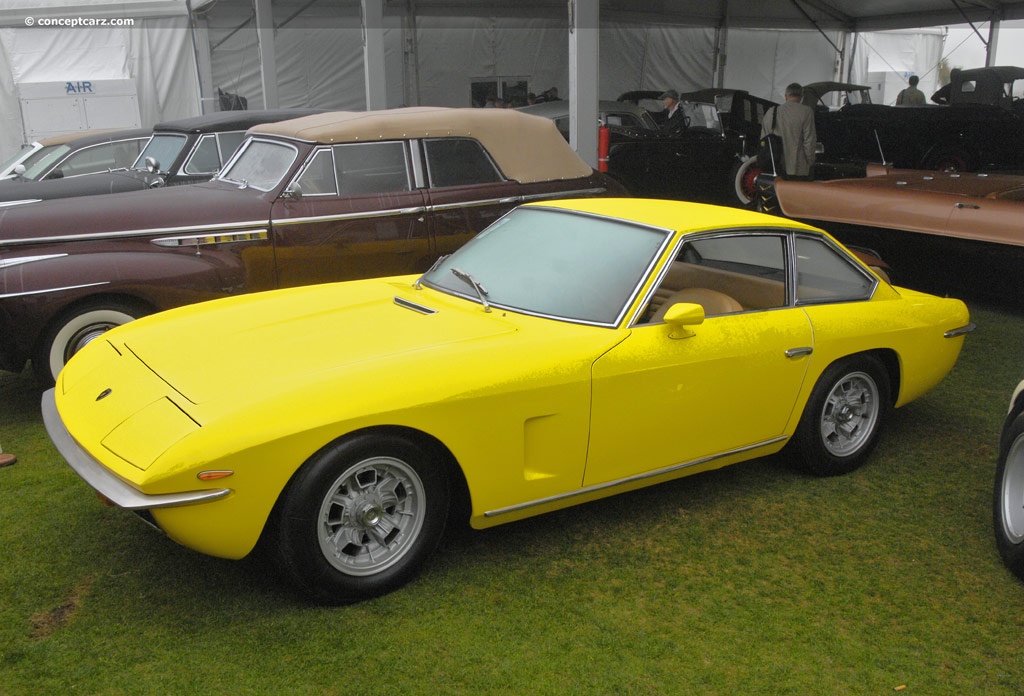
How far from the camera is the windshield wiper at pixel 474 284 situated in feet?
12.5

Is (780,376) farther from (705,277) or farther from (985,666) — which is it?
(985,666)

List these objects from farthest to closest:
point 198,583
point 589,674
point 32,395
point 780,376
Answer: point 32,395, point 780,376, point 198,583, point 589,674

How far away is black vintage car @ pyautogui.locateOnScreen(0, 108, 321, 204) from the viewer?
7.73m

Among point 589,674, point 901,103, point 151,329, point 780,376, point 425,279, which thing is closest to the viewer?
point 589,674

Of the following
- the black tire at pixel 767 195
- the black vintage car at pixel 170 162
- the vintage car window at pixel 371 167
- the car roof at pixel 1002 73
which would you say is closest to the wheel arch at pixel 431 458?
the vintage car window at pixel 371 167

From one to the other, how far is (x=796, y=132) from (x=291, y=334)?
9493mm

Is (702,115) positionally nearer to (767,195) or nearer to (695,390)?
(767,195)

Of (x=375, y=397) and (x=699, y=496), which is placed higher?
(x=375, y=397)

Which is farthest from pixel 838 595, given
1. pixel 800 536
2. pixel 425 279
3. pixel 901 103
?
pixel 901 103

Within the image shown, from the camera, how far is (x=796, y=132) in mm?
11422

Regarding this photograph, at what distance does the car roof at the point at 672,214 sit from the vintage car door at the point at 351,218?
206 cm

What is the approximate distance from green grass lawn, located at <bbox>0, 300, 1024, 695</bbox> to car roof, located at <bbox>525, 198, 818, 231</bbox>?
1254 mm

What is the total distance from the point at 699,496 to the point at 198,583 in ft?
7.31

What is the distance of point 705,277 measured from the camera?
4.54m
